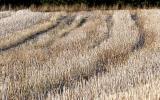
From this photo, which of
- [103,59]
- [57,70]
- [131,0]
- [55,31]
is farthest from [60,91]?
[131,0]

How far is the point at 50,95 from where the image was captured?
22.7 ft

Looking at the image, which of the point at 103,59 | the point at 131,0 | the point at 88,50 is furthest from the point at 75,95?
the point at 131,0

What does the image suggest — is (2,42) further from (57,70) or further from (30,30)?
(57,70)

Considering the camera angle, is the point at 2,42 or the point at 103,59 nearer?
the point at 103,59

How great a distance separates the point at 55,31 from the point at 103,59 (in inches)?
251

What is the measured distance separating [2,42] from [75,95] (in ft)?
21.4

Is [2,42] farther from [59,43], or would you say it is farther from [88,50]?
[88,50]

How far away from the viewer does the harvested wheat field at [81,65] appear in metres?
6.98

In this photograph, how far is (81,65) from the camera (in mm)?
9070

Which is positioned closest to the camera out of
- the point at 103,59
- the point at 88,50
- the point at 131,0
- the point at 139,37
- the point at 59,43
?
the point at 103,59

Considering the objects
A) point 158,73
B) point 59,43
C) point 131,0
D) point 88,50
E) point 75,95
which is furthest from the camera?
point 131,0

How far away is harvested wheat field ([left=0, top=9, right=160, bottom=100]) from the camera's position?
698 centimetres

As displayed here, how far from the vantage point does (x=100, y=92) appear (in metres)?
6.97

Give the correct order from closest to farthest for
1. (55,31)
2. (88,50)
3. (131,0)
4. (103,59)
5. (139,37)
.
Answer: (103,59)
(88,50)
(139,37)
(55,31)
(131,0)
